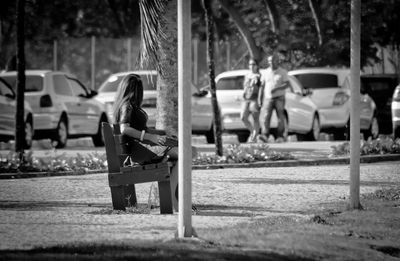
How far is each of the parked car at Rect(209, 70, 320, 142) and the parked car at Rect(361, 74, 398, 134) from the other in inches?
198

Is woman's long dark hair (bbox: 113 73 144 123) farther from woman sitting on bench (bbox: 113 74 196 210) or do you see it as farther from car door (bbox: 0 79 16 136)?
car door (bbox: 0 79 16 136)

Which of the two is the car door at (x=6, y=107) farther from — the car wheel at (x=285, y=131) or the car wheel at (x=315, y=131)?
the car wheel at (x=315, y=131)

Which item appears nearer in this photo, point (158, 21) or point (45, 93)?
point (158, 21)

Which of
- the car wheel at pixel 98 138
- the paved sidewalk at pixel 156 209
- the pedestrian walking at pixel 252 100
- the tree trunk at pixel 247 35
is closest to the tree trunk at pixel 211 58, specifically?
the paved sidewalk at pixel 156 209

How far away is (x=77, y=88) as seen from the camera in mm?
27828

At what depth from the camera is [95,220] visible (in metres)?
11.6

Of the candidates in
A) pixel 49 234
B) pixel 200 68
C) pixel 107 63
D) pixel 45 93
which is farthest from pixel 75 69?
pixel 49 234

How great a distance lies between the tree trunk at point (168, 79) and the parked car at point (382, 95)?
67.4 ft

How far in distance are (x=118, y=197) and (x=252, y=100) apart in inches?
588

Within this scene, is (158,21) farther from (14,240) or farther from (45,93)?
(45,93)

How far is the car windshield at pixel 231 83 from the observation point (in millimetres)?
29531

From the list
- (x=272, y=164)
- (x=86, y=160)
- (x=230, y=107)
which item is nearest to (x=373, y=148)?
(x=272, y=164)

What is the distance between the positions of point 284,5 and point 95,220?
7981 mm

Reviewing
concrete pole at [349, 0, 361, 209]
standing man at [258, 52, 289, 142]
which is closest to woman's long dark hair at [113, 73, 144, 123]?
concrete pole at [349, 0, 361, 209]
